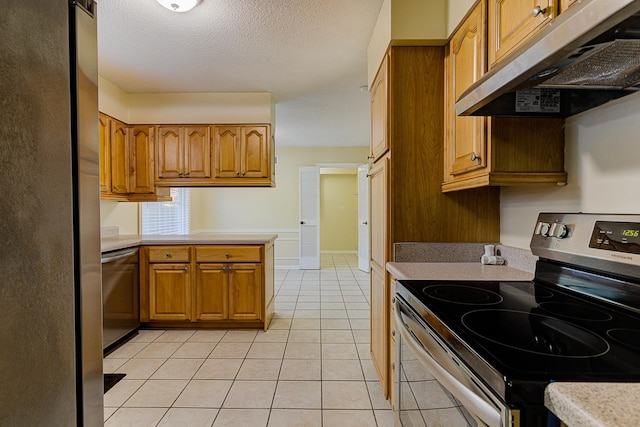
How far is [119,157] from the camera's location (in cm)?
342

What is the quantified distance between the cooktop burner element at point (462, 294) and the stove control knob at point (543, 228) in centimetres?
39

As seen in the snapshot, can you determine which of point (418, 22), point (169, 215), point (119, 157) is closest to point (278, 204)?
point (169, 215)

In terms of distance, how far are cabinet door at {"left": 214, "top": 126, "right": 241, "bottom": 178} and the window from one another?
3.17 feet

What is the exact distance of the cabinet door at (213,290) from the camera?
315 centimetres

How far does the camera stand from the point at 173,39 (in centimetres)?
250

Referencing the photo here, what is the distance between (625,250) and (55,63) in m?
1.60

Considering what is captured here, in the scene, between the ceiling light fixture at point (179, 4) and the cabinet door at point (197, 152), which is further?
the cabinet door at point (197, 152)

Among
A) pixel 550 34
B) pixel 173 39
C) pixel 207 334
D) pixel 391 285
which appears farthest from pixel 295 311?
pixel 550 34

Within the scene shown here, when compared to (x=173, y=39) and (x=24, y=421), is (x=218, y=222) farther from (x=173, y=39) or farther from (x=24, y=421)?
(x=24, y=421)

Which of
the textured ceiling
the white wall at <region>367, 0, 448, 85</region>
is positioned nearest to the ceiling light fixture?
the textured ceiling

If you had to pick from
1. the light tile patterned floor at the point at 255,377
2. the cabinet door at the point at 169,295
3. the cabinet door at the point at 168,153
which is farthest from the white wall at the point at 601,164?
the cabinet door at the point at 168,153

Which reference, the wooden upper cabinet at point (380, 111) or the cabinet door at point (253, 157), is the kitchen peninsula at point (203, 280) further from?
the wooden upper cabinet at point (380, 111)

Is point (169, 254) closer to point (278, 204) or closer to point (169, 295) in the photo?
point (169, 295)

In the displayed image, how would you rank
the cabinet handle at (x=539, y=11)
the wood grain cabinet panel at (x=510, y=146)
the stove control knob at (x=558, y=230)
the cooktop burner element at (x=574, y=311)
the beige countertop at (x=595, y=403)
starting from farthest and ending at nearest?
the wood grain cabinet panel at (x=510, y=146) → the stove control knob at (x=558, y=230) → the cabinet handle at (x=539, y=11) → the cooktop burner element at (x=574, y=311) → the beige countertop at (x=595, y=403)
